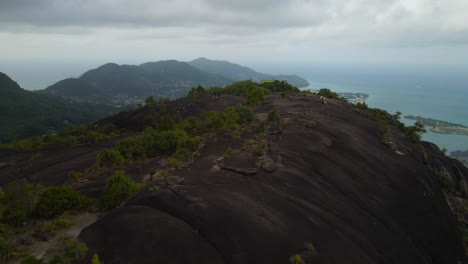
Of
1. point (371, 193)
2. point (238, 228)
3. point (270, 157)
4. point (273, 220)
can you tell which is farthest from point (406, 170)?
point (238, 228)

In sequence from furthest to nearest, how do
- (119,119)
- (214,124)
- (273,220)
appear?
(119,119)
(214,124)
(273,220)

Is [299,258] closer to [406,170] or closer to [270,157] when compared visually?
[270,157]

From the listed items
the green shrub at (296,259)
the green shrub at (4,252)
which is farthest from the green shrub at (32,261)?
the green shrub at (296,259)

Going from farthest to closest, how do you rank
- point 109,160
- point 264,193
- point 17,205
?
point 109,160 → point 264,193 → point 17,205

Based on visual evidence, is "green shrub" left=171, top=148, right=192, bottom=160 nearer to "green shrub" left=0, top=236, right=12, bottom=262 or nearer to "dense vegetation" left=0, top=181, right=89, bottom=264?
"dense vegetation" left=0, top=181, right=89, bottom=264

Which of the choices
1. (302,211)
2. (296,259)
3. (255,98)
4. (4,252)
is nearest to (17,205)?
(4,252)

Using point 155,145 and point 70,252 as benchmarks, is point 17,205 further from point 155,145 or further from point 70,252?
point 155,145

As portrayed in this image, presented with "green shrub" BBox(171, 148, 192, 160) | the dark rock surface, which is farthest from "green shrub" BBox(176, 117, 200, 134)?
"green shrub" BBox(171, 148, 192, 160)
